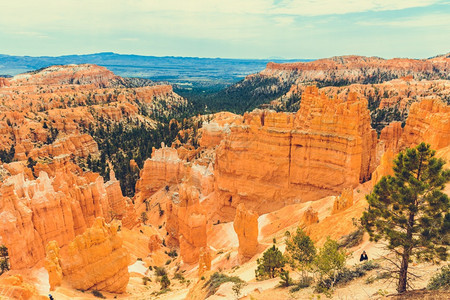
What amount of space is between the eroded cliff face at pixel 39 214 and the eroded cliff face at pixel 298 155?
50.4 feet

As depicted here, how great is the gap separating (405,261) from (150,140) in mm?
75107

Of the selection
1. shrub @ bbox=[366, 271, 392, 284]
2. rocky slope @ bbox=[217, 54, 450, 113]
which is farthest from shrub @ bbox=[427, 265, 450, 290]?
rocky slope @ bbox=[217, 54, 450, 113]

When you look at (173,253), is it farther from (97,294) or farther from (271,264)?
(271,264)

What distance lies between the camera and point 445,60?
16225cm

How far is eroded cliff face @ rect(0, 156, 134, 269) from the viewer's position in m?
23.0

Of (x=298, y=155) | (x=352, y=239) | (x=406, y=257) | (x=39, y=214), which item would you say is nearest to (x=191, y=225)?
(x=39, y=214)

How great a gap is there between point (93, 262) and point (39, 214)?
951cm

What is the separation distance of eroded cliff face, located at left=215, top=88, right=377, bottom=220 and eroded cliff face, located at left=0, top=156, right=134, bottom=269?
15363mm

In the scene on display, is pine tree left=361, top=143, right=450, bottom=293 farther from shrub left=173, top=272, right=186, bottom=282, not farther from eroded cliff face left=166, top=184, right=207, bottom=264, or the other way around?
eroded cliff face left=166, top=184, right=207, bottom=264

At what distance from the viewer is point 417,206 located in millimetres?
9391

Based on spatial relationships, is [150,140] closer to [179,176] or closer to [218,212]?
[179,176]

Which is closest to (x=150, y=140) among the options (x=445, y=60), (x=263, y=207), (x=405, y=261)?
(x=263, y=207)

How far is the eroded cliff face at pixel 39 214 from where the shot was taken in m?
23.0

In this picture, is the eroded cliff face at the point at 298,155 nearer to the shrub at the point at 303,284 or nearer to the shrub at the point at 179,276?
the shrub at the point at 179,276
